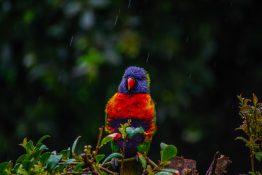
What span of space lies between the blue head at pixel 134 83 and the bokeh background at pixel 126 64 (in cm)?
135

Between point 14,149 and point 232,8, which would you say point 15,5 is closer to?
point 14,149

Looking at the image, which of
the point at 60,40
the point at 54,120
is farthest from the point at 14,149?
the point at 60,40

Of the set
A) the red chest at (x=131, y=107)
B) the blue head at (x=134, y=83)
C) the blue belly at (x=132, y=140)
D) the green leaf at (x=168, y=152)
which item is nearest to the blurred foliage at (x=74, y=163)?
the green leaf at (x=168, y=152)

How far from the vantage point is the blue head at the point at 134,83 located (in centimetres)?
173

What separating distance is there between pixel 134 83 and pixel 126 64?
1646 mm

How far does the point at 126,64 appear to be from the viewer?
337 centimetres

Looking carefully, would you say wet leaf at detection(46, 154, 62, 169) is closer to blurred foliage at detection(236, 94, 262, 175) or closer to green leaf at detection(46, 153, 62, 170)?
green leaf at detection(46, 153, 62, 170)

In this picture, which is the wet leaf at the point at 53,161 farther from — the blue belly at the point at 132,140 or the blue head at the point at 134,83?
the blue head at the point at 134,83

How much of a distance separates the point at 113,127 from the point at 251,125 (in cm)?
62

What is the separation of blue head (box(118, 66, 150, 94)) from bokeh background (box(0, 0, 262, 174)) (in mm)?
1347

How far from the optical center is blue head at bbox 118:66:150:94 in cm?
173

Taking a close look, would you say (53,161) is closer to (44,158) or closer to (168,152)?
(44,158)

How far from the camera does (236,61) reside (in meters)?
3.98

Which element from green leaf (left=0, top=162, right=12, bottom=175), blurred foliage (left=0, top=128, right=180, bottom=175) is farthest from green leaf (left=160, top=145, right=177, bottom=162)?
green leaf (left=0, top=162, right=12, bottom=175)
